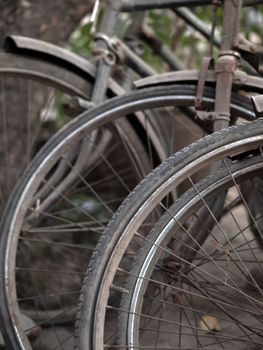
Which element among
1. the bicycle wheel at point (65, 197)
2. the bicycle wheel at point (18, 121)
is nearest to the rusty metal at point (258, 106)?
the bicycle wheel at point (65, 197)

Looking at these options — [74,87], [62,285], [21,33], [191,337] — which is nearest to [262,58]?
[74,87]

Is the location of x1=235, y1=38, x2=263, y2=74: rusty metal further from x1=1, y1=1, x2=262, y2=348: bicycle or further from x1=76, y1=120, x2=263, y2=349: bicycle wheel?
x1=76, y1=120, x2=263, y2=349: bicycle wheel

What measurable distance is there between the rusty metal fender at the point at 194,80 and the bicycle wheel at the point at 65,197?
41 mm

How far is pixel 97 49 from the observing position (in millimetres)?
3223

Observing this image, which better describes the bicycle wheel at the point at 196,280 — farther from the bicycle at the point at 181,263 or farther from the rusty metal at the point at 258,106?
the rusty metal at the point at 258,106

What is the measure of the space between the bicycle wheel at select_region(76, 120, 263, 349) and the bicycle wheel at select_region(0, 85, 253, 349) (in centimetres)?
43

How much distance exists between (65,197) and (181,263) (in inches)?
38.0

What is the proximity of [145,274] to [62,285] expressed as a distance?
6.24 feet

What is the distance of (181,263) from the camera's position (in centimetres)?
234

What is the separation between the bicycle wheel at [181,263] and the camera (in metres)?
2.12

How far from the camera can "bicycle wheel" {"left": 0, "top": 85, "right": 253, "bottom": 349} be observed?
8.91 ft

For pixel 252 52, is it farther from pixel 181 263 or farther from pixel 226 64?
pixel 181 263

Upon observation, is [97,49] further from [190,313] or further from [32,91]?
[190,313]

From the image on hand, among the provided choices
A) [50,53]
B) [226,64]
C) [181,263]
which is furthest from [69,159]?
[181,263]
